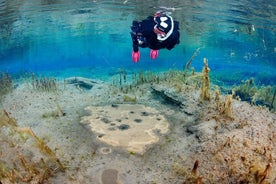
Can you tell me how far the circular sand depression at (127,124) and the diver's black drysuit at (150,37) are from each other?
243 centimetres

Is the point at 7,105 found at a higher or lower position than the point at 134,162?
lower


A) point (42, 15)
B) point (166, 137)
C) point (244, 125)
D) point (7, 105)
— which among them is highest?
point (42, 15)

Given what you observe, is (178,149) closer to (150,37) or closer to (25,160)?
(25,160)

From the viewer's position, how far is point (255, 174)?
4762mm

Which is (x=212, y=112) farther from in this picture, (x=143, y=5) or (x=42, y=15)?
(x=42, y=15)

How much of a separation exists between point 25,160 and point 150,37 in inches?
214

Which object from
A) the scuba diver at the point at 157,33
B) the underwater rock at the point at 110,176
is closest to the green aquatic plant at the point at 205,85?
the scuba diver at the point at 157,33

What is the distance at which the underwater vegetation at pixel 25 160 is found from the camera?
5.34 m

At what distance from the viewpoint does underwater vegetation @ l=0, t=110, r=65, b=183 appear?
5336mm

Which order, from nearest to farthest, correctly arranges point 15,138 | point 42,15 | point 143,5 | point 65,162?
point 65,162 → point 15,138 → point 143,5 → point 42,15

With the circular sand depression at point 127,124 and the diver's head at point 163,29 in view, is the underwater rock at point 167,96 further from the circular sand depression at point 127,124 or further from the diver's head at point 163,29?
the diver's head at point 163,29

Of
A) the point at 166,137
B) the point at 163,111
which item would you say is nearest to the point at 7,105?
the point at 163,111

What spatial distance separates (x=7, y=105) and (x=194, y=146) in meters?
9.30

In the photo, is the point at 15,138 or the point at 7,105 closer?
the point at 15,138
